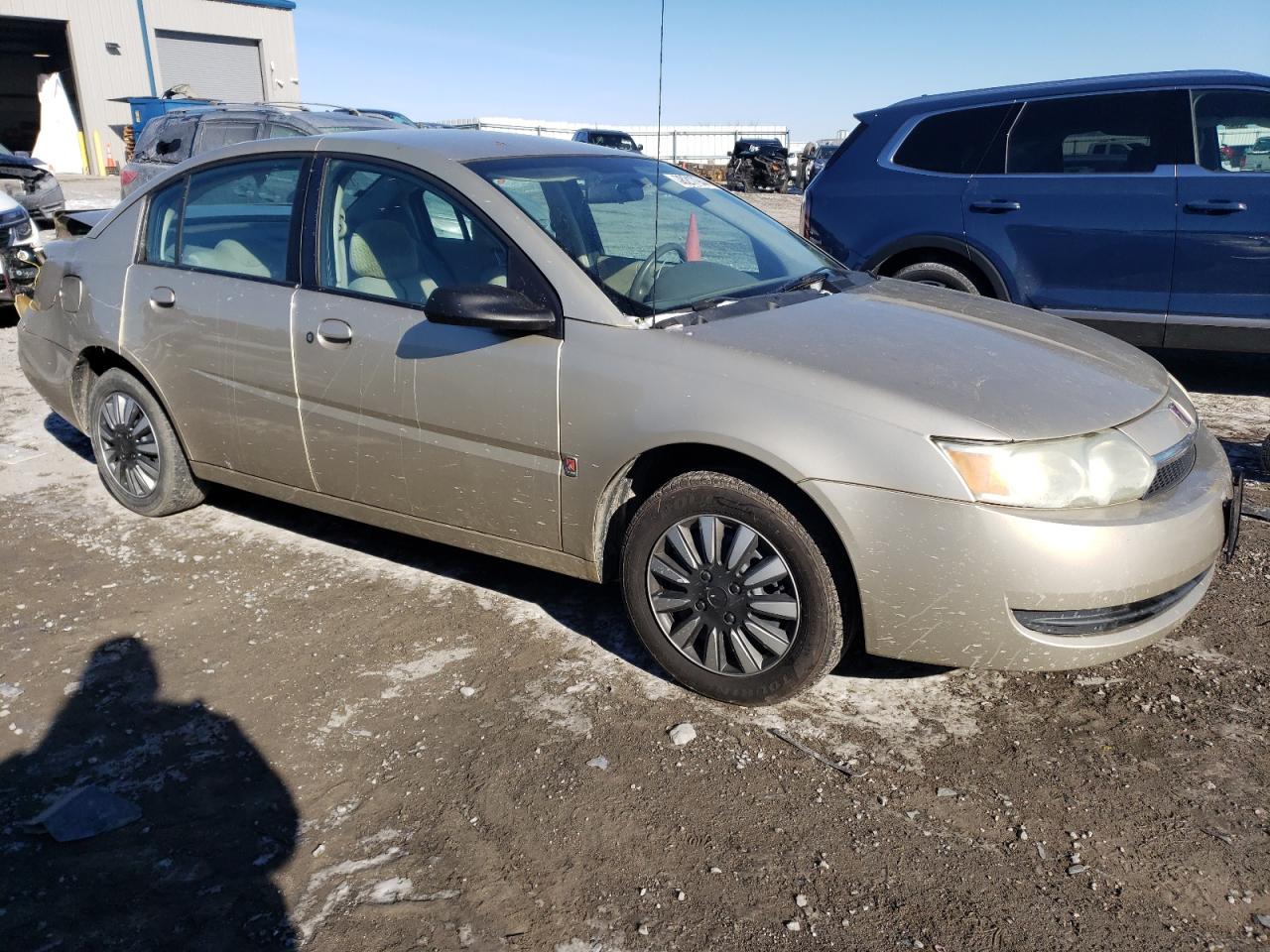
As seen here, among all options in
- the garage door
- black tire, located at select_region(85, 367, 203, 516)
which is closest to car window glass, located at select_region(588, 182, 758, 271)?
black tire, located at select_region(85, 367, 203, 516)

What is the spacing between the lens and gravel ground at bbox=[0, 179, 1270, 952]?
2.33m

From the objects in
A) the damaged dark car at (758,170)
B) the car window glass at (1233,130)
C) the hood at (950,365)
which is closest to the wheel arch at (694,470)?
the hood at (950,365)

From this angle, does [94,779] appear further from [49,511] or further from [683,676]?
[49,511]

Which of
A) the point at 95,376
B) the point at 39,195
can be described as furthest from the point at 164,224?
the point at 39,195

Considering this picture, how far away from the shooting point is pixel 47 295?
486cm

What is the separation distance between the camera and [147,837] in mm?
2625

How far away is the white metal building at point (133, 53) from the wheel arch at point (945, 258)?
3393cm

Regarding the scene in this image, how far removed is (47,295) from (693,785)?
3.93 m

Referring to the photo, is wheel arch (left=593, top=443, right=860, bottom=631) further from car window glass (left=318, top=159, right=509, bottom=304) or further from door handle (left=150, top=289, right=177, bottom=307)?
door handle (left=150, top=289, right=177, bottom=307)

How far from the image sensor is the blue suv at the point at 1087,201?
19.6ft

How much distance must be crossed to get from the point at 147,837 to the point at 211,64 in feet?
129

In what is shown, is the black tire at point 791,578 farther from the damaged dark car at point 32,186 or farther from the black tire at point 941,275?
the damaged dark car at point 32,186

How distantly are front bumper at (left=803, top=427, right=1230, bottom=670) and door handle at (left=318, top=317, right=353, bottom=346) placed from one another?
178 centimetres

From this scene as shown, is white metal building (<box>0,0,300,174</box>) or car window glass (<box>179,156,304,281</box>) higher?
white metal building (<box>0,0,300,174</box>)
